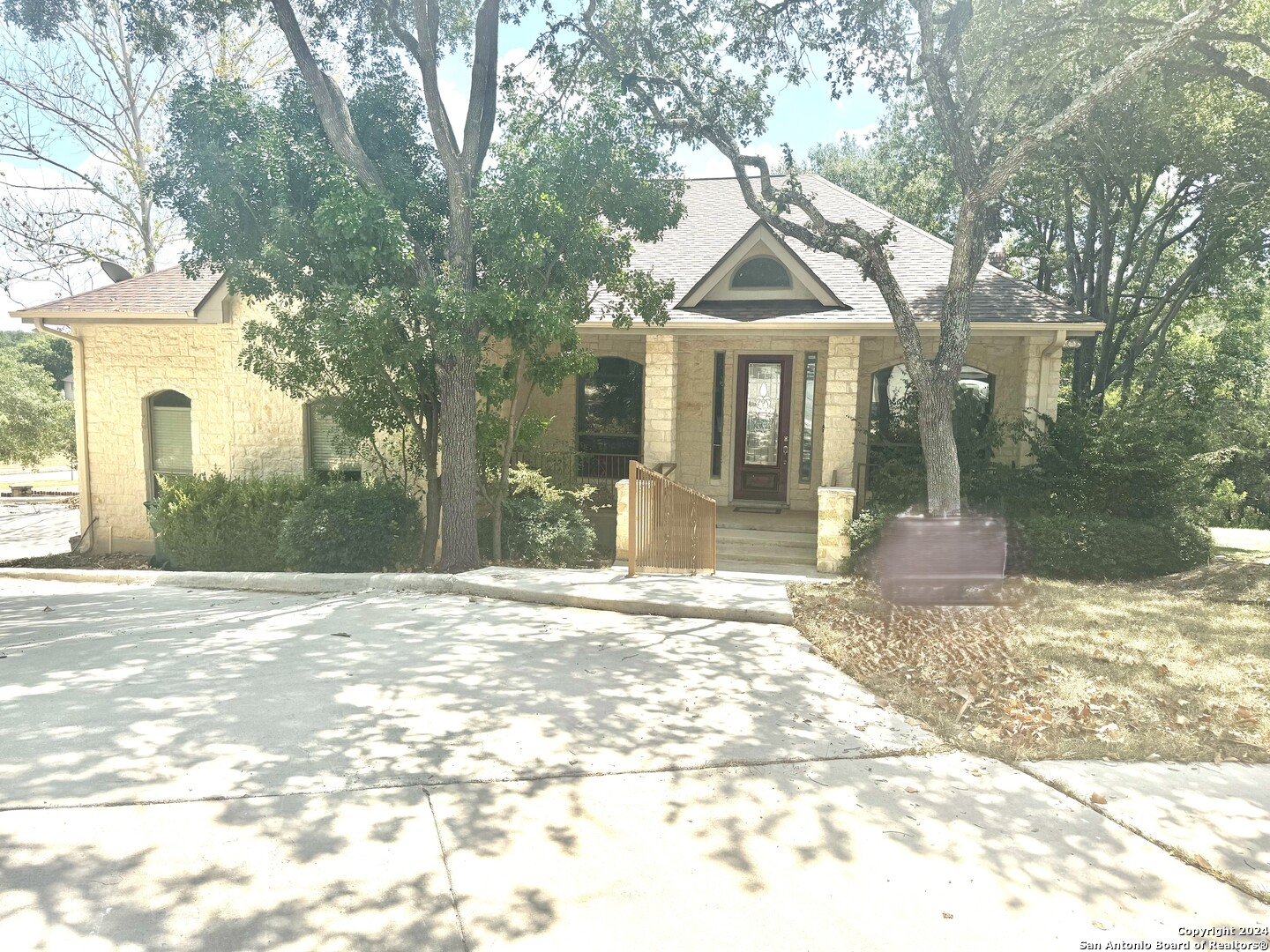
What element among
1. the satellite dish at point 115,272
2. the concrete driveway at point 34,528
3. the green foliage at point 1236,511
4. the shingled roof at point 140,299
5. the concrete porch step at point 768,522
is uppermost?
the satellite dish at point 115,272

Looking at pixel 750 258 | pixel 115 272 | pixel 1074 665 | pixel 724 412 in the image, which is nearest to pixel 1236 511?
pixel 724 412

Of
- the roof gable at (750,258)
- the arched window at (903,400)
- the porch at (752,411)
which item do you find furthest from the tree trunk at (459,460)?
the arched window at (903,400)

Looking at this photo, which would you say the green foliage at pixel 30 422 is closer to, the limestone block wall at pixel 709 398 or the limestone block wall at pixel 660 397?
the limestone block wall at pixel 709 398

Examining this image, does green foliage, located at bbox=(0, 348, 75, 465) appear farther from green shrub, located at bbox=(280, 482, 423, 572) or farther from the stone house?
green shrub, located at bbox=(280, 482, 423, 572)

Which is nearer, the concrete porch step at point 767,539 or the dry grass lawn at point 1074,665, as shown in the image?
the dry grass lawn at point 1074,665

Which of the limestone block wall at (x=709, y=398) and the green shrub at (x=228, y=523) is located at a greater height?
the limestone block wall at (x=709, y=398)

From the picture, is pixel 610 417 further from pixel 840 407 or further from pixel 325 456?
pixel 325 456

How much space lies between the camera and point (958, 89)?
30.1 ft

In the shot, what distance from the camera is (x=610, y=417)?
46.3ft

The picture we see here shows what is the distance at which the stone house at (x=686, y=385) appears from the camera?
37.6 ft

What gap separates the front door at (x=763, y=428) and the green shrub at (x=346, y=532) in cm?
587

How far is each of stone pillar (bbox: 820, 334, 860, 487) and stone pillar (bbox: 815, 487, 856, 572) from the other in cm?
100

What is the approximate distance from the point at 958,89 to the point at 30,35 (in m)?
11.5

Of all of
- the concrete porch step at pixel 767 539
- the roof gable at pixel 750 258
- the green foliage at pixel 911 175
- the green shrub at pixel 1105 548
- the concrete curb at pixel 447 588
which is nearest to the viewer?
the concrete curb at pixel 447 588
